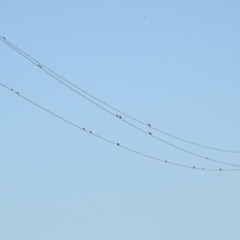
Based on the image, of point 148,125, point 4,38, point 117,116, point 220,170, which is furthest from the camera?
point 220,170

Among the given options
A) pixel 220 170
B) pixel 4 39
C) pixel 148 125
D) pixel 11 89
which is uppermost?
pixel 220 170

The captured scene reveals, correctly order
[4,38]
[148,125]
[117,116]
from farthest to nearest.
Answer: [148,125] → [117,116] → [4,38]

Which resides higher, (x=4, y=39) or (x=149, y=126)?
(x=149, y=126)

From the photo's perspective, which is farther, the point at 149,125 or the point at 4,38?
the point at 149,125

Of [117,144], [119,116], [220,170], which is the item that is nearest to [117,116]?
[119,116]

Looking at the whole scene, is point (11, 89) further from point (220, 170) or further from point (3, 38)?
point (220, 170)

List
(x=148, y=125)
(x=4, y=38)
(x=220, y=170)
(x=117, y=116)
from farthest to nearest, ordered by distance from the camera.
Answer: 1. (x=220, y=170)
2. (x=148, y=125)
3. (x=117, y=116)
4. (x=4, y=38)

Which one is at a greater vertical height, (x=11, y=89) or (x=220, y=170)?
(x=220, y=170)

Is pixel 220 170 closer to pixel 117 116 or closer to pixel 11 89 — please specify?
pixel 117 116

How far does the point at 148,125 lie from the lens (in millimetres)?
58188

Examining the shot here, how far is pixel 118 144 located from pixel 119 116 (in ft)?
12.1

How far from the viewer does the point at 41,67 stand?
43594 millimetres

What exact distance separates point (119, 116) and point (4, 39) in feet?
46.9

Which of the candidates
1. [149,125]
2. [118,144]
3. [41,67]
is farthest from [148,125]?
[41,67]
